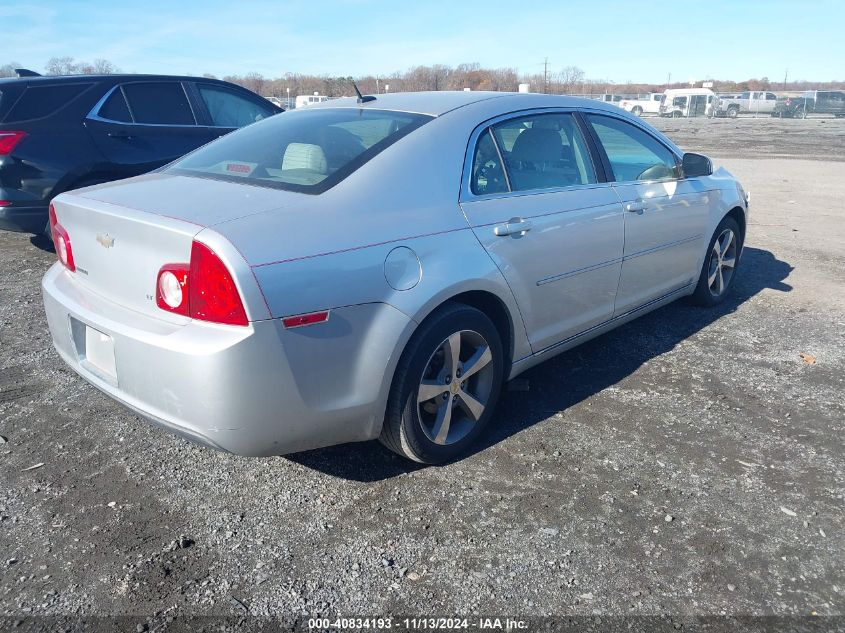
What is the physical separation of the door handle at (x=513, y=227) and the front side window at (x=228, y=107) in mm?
4781

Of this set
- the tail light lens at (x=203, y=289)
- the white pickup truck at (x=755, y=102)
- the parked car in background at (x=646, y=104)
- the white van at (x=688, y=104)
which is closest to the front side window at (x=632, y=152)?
the tail light lens at (x=203, y=289)

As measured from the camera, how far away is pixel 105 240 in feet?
8.93

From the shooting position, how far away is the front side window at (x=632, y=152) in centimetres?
405

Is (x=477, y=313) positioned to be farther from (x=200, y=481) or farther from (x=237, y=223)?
(x=200, y=481)

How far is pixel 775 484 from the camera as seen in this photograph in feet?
9.80

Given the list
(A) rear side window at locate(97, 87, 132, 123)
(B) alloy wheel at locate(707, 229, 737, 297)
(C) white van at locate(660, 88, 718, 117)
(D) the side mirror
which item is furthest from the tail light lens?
(C) white van at locate(660, 88, 718, 117)

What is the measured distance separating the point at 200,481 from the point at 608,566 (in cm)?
174

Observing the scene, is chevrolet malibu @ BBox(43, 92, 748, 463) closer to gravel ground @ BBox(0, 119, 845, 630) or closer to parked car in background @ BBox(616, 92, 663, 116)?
gravel ground @ BBox(0, 119, 845, 630)

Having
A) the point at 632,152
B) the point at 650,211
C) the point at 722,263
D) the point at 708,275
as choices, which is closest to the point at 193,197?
the point at 650,211

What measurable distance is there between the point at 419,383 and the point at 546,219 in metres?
1.12

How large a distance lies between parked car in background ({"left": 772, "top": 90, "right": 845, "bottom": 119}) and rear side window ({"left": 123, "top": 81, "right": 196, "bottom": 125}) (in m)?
45.3

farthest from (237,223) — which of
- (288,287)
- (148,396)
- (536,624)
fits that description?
(536,624)

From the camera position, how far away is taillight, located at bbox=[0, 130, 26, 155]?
5.70 m

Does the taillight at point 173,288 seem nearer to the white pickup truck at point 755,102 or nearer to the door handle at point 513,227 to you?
the door handle at point 513,227
